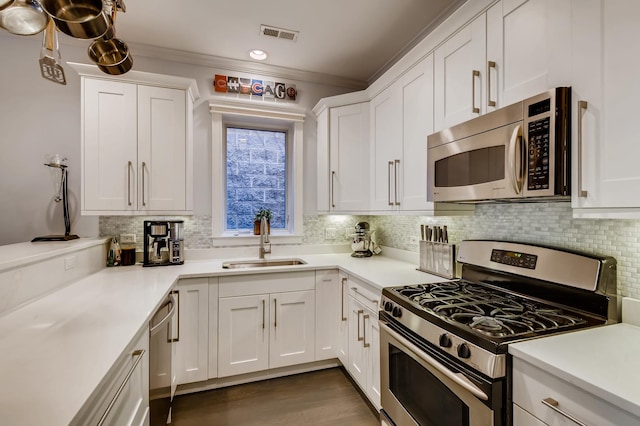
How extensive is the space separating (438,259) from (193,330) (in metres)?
1.79

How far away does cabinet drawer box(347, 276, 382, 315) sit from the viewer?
1886 mm

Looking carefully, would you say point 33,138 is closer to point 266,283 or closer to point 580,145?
point 266,283

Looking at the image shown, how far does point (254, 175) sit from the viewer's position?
3.01 meters

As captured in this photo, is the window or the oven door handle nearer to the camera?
the oven door handle

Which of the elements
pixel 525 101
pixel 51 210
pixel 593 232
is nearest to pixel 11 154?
pixel 51 210

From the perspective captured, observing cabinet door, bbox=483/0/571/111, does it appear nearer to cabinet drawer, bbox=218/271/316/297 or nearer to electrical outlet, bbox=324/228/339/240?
cabinet drawer, bbox=218/271/316/297

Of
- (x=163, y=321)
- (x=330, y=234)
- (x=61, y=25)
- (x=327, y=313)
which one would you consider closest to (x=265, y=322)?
(x=327, y=313)

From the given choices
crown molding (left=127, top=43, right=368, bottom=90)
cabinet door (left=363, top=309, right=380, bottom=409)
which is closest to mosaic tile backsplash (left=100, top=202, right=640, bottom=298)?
cabinet door (left=363, top=309, right=380, bottom=409)

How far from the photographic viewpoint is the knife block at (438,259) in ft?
6.41

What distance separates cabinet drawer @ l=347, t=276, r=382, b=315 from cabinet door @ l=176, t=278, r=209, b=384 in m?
1.06

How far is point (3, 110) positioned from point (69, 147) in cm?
48

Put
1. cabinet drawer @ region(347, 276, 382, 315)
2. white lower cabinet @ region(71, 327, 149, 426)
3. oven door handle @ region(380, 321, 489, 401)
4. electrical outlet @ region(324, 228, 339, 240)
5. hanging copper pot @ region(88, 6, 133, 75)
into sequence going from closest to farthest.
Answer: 1. white lower cabinet @ region(71, 327, 149, 426)
2. oven door handle @ region(380, 321, 489, 401)
3. hanging copper pot @ region(88, 6, 133, 75)
4. cabinet drawer @ region(347, 276, 382, 315)
5. electrical outlet @ region(324, 228, 339, 240)

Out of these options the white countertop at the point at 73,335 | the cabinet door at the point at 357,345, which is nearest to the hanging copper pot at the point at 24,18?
the white countertop at the point at 73,335

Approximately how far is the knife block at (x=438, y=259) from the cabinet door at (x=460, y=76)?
0.77 metres
